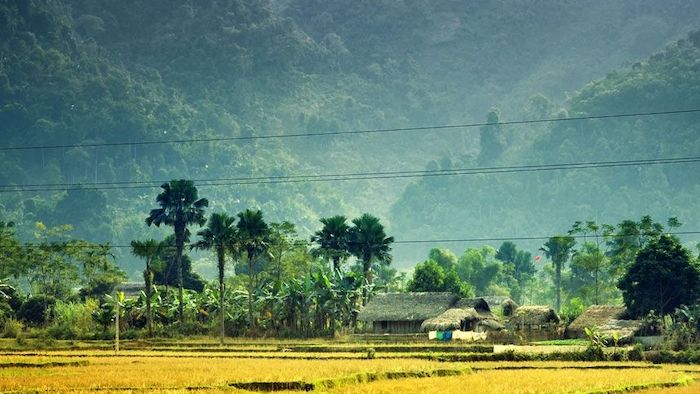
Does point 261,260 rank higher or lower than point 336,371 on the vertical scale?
higher

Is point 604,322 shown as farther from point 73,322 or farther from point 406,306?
point 73,322

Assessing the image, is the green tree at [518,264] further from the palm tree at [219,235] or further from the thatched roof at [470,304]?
the palm tree at [219,235]

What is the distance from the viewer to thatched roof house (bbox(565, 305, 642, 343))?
81.1m

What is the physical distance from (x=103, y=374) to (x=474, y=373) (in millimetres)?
18332

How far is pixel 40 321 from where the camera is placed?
343 feet

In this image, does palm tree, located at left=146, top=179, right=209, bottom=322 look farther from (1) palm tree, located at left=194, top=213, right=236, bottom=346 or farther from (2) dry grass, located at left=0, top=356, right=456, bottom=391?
(2) dry grass, located at left=0, top=356, right=456, bottom=391

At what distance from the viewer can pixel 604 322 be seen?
285ft

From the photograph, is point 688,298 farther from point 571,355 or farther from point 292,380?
point 292,380

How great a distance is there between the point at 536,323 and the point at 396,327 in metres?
12.2

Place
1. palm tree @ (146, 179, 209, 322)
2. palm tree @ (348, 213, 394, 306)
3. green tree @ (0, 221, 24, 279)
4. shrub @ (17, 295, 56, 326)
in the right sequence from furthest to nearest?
green tree @ (0, 221, 24, 279) < palm tree @ (146, 179, 209, 322) < shrub @ (17, 295, 56, 326) < palm tree @ (348, 213, 394, 306)

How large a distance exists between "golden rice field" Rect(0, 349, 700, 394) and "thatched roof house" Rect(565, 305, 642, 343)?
19407 millimetres

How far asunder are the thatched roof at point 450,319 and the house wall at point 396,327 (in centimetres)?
168

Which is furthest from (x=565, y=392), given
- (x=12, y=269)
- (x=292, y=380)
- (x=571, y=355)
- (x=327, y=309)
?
(x=12, y=269)

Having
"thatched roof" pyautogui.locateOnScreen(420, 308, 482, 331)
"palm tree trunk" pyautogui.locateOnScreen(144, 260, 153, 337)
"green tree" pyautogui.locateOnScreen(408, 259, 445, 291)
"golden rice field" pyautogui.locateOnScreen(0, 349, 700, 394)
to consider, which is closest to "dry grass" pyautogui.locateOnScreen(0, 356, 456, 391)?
"golden rice field" pyautogui.locateOnScreen(0, 349, 700, 394)
